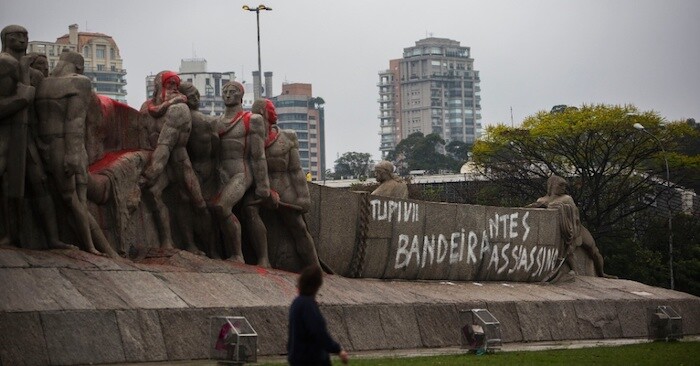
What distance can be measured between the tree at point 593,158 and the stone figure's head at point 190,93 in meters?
31.2

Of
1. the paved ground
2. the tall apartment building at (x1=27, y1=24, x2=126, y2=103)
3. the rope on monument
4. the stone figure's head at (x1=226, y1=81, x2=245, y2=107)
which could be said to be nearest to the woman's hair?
the paved ground

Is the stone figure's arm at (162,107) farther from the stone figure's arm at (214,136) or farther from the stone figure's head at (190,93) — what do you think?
the stone figure's arm at (214,136)

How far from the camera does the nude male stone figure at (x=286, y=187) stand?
24.1 meters

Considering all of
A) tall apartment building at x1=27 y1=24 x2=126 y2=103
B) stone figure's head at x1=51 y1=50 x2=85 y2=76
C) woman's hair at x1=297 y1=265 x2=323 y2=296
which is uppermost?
tall apartment building at x1=27 y1=24 x2=126 y2=103

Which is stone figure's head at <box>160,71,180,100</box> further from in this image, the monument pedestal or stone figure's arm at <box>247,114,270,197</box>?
the monument pedestal

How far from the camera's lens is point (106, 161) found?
21.9m

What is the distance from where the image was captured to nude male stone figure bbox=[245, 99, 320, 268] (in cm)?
2406

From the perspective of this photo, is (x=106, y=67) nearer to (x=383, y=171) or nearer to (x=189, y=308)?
(x=383, y=171)

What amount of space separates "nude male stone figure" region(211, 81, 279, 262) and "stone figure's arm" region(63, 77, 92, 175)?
123 inches

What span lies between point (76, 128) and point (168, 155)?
84.3 inches

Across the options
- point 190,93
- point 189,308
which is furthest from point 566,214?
point 189,308

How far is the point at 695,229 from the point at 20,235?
39488 mm

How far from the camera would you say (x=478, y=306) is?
25.6 m

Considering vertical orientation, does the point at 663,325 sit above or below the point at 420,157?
below
